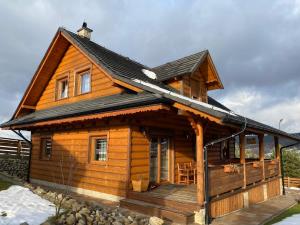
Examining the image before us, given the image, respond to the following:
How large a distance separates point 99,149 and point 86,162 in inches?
29.8

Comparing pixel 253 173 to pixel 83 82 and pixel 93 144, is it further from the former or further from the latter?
pixel 83 82

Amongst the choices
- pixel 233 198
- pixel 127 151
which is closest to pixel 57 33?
pixel 127 151

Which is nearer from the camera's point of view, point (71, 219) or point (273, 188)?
point (71, 219)

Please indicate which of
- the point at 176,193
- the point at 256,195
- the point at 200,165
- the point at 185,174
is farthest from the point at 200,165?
the point at 256,195

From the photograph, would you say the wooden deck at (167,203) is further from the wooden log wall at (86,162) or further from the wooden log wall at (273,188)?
the wooden log wall at (273,188)

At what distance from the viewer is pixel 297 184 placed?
17406mm

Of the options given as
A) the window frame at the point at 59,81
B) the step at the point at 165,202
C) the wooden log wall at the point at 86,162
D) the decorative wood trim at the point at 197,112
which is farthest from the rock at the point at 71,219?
the window frame at the point at 59,81

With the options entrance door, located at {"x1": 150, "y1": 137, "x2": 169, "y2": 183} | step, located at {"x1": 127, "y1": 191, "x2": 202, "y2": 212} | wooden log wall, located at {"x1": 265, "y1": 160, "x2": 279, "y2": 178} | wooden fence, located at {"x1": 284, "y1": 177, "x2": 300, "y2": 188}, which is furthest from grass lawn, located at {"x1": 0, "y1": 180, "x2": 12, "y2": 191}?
wooden fence, located at {"x1": 284, "y1": 177, "x2": 300, "y2": 188}

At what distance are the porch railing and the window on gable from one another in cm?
694

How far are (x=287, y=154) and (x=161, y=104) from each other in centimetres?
1701

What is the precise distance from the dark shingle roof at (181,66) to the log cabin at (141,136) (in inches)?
2.8

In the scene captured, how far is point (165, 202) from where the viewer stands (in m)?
8.22

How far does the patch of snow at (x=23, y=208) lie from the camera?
5707 millimetres

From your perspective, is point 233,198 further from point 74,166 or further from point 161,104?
point 74,166
